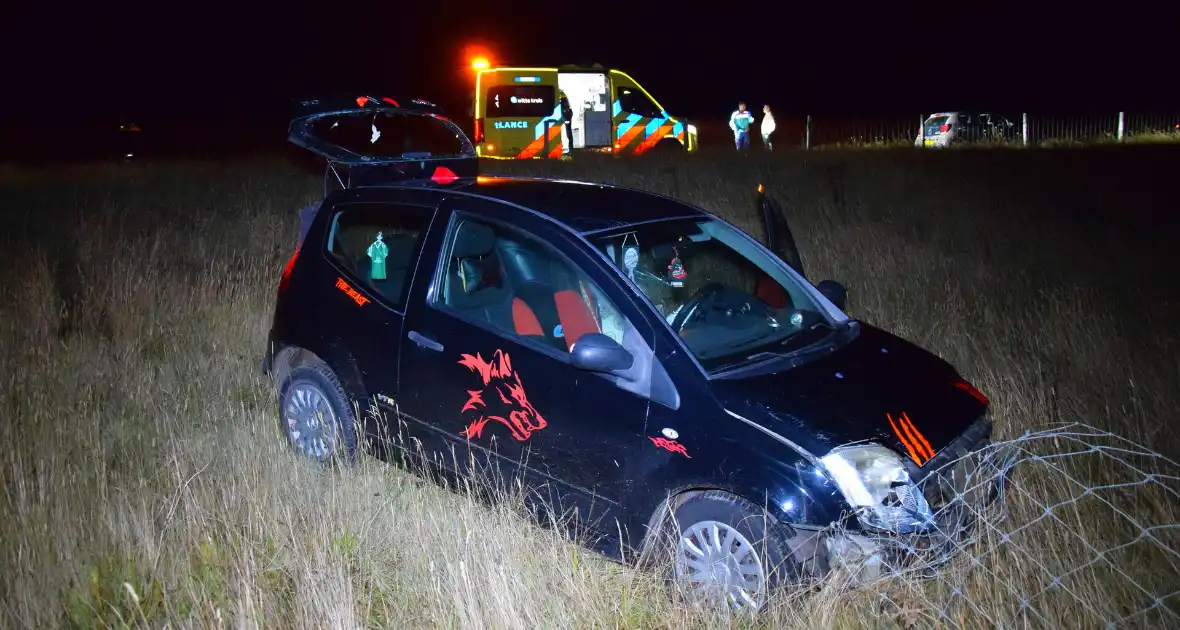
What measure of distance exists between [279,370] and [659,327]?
250 centimetres

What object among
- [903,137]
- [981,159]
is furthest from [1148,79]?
[981,159]

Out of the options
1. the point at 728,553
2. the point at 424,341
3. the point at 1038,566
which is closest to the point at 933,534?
the point at 1038,566

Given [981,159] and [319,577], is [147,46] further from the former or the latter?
[319,577]

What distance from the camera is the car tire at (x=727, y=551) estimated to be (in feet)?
10.8

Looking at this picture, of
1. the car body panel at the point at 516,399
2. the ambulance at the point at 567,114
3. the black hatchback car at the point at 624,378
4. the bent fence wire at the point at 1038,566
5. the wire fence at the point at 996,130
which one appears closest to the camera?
the bent fence wire at the point at 1038,566

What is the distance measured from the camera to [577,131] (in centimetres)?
2209

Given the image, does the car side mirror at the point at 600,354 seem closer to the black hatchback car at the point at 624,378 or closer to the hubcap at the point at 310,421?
the black hatchback car at the point at 624,378

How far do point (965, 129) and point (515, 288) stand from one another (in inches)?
868

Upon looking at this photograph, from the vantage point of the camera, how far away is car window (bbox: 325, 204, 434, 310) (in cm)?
460

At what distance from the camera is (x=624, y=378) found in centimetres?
370

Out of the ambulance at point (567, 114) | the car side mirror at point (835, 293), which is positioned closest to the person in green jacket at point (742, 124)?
the ambulance at point (567, 114)

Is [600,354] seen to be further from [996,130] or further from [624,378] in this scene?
[996,130]

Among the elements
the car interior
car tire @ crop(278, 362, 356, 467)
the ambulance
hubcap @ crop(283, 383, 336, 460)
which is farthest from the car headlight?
the ambulance

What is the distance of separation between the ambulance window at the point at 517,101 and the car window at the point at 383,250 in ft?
51.9
